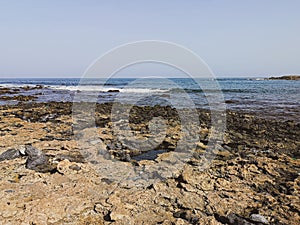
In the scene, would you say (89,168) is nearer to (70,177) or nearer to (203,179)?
(70,177)

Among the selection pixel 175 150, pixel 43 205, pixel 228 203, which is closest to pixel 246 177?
pixel 228 203

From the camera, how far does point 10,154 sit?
5789 millimetres

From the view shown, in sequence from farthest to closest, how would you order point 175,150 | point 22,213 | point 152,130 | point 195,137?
point 152,130 < point 195,137 < point 175,150 < point 22,213

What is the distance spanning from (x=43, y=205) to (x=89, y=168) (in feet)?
5.16

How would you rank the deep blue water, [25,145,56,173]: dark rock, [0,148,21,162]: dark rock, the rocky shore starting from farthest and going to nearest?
1. the deep blue water
2. [0,148,21,162]: dark rock
3. [25,145,56,173]: dark rock
4. the rocky shore

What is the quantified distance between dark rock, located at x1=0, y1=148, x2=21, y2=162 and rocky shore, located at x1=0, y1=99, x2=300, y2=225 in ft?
0.06

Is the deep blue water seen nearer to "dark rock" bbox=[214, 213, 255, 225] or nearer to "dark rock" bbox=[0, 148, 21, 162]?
"dark rock" bbox=[214, 213, 255, 225]

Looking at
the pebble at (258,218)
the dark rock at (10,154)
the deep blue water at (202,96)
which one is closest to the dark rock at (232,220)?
the pebble at (258,218)

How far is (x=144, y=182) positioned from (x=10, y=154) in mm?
3161

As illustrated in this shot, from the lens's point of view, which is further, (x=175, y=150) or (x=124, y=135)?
(x=124, y=135)

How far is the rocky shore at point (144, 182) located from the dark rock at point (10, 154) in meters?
0.02

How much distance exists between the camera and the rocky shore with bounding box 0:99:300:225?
3689 mm

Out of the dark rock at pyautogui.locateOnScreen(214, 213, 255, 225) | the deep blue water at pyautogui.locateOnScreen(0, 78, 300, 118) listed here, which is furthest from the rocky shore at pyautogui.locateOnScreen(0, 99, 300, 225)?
the deep blue water at pyautogui.locateOnScreen(0, 78, 300, 118)

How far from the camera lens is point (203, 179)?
4.89 meters
